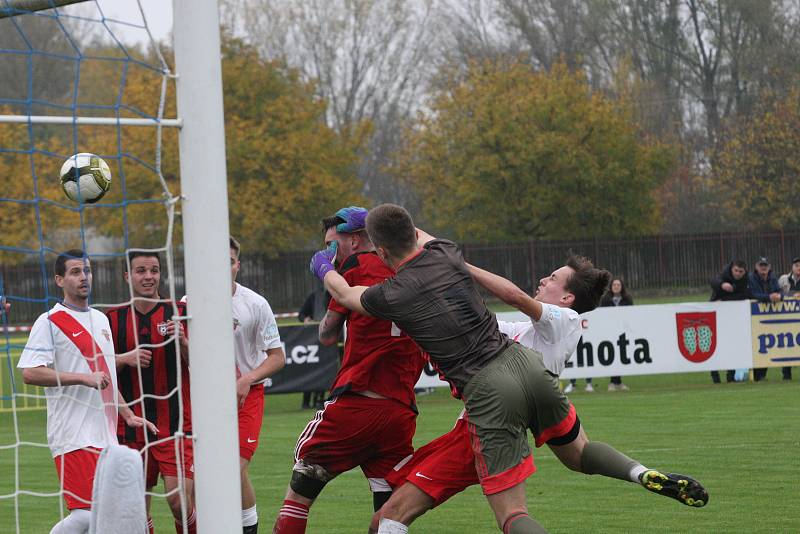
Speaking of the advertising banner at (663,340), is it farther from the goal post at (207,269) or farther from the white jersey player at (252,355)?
the goal post at (207,269)

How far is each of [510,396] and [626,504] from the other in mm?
3471

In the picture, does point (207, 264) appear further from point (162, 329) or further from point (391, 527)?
point (162, 329)

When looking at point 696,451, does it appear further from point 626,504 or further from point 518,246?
point 518,246

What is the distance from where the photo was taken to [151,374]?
21.9ft

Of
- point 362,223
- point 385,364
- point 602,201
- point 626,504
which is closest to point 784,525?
point 626,504

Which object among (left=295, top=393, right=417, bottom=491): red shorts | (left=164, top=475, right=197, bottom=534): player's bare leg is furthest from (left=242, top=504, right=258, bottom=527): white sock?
(left=295, top=393, right=417, bottom=491): red shorts

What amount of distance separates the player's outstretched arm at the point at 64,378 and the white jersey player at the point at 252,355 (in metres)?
1.29

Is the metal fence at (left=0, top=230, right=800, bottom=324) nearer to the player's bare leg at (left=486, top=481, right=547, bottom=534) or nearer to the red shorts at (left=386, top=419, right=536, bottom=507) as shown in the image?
the red shorts at (left=386, top=419, right=536, bottom=507)

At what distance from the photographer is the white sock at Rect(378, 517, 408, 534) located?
5.46m

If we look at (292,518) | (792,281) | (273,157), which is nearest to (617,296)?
(792,281)

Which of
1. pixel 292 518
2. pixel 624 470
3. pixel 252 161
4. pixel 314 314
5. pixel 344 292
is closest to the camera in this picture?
pixel 344 292

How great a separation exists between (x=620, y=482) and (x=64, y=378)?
5143 mm

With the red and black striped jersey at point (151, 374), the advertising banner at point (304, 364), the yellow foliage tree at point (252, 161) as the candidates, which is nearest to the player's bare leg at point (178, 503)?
the red and black striped jersey at point (151, 374)

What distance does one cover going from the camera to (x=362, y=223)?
6168 millimetres
